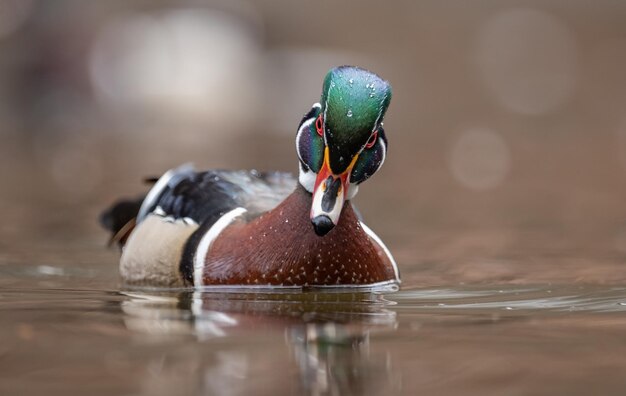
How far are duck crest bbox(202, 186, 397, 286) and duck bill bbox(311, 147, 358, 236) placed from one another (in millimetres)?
272

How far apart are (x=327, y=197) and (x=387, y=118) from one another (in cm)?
1383

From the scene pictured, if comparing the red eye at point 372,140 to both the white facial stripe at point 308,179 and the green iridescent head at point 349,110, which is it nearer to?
the green iridescent head at point 349,110

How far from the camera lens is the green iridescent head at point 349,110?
5.04 meters

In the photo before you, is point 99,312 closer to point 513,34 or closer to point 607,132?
point 607,132

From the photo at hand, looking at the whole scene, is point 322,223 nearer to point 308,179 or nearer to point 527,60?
point 308,179

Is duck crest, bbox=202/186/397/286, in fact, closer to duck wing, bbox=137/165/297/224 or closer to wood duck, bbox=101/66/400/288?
wood duck, bbox=101/66/400/288

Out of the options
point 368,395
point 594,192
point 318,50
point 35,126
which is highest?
point 318,50

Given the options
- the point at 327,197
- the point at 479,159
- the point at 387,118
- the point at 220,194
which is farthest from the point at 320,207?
the point at 387,118

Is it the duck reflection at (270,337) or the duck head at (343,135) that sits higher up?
the duck head at (343,135)

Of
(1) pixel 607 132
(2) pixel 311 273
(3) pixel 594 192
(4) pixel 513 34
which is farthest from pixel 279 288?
(4) pixel 513 34

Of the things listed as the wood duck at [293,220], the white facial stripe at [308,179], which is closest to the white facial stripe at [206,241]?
the wood duck at [293,220]

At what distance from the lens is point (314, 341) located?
4234mm

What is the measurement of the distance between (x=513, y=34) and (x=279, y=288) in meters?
19.1

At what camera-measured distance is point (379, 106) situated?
508cm
